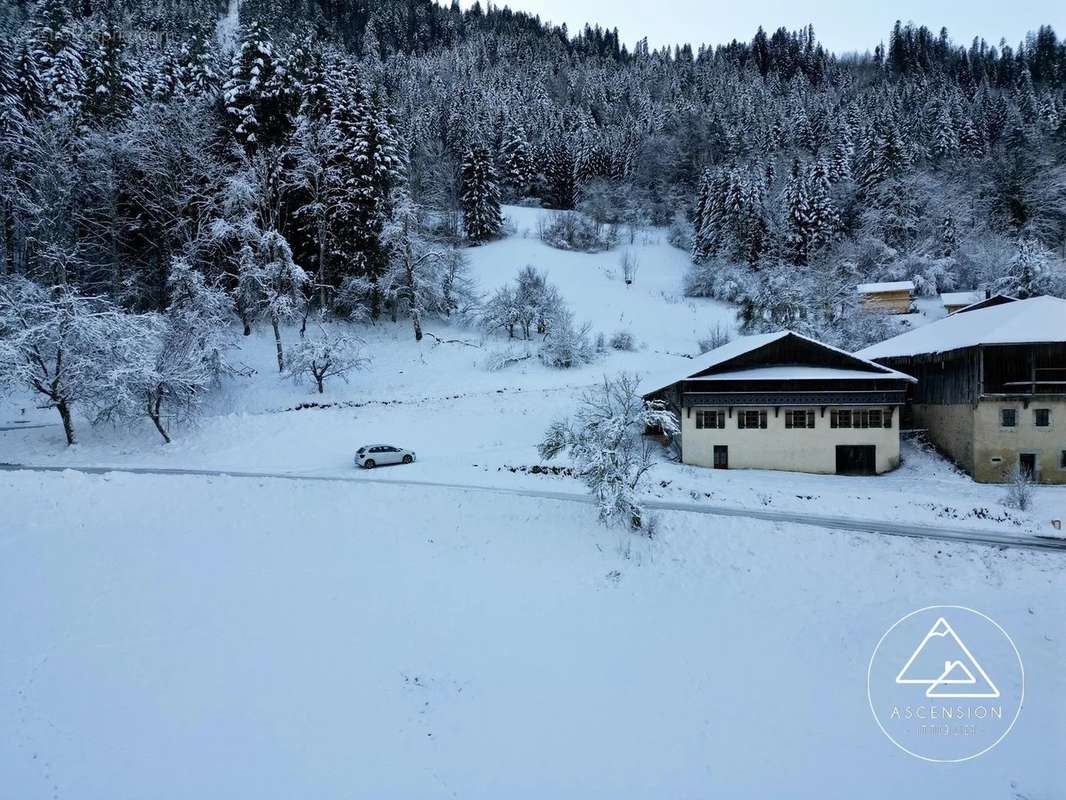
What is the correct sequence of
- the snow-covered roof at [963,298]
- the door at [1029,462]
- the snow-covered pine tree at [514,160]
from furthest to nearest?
the snow-covered pine tree at [514,160] < the snow-covered roof at [963,298] < the door at [1029,462]

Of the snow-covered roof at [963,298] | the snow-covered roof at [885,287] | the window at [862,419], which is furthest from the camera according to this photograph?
the snow-covered roof at [885,287]

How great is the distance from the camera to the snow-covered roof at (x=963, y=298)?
53.2 metres

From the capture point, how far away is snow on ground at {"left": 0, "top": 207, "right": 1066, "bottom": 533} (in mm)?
23234

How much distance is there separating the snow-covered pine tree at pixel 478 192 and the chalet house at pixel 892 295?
1678 inches

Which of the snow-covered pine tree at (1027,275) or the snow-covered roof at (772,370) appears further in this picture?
the snow-covered pine tree at (1027,275)

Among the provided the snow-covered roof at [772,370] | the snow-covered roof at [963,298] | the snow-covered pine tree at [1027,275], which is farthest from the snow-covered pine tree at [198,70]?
the snow-covered pine tree at [1027,275]

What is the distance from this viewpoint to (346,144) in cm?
4306

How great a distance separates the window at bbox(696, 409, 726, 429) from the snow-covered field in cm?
261

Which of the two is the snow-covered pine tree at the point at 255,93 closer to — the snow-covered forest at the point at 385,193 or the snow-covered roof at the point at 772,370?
the snow-covered forest at the point at 385,193

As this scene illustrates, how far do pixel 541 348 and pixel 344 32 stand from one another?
462 feet

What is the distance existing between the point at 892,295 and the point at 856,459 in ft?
121

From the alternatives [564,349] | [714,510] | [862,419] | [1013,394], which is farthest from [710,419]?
[564,349]

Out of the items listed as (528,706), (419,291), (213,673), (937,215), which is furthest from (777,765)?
(937,215)

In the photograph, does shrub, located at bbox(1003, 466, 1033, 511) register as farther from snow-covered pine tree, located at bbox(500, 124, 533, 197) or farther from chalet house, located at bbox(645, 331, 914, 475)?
snow-covered pine tree, located at bbox(500, 124, 533, 197)
